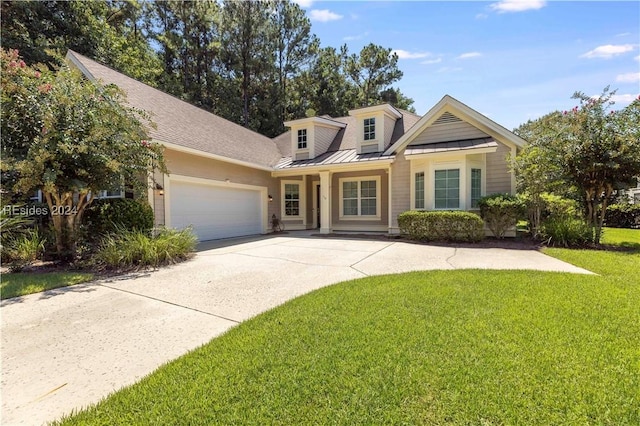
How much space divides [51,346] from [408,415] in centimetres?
386

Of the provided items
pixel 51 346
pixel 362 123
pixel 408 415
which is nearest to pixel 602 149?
pixel 362 123

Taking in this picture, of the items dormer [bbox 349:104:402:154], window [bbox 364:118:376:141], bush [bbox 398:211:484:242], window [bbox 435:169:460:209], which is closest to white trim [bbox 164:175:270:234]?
dormer [bbox 349:104:402:154]

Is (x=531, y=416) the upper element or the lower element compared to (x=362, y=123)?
lower

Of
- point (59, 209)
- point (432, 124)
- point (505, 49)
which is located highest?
point (505, 49)

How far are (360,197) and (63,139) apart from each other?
10.9 meters

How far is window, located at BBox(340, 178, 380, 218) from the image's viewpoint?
560 inches

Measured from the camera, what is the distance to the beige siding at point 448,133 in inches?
468

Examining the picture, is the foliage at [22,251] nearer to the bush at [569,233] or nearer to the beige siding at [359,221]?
the beige siding at [359,221]

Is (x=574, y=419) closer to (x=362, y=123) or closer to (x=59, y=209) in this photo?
(x=59, y=209)

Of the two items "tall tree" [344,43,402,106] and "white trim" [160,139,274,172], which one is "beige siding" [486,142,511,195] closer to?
"white trim" [160,139,274,172]

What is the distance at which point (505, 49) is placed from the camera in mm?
9875

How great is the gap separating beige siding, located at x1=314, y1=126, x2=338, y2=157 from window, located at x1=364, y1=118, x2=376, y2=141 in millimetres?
2580

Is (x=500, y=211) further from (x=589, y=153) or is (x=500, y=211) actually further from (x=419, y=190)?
(x=419, y=190)

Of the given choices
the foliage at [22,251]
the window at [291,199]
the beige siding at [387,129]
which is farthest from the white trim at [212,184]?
the beige siding at [387,129]
